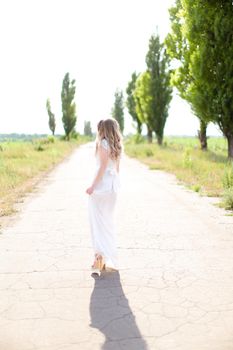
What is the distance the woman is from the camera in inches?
223

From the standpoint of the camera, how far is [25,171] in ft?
62.0

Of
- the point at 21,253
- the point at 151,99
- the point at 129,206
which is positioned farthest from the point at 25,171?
the point at 151,99

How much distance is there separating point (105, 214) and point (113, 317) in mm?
1727

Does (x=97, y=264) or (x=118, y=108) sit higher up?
(x=118, y=108)

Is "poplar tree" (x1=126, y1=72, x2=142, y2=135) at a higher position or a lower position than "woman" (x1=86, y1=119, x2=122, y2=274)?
higher

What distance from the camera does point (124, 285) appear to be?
5.33m

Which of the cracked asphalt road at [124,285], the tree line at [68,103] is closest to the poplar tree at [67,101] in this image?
the tree line at [68,103]

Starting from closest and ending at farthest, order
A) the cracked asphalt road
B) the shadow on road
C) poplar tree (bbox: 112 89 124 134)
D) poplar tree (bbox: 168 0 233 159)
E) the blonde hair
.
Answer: the shadow on road, the cracked asphalt road, the blonde hair, poplar tree (bbox: 168 0 233 159), poplar tree (bbox: 112 89 124 134)

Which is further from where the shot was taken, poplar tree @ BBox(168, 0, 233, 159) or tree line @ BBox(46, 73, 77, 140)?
tree line @ BBox(46, 73, 77, 140)

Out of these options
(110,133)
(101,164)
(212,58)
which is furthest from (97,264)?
(212,58)

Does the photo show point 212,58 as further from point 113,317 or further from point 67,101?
point 67,101

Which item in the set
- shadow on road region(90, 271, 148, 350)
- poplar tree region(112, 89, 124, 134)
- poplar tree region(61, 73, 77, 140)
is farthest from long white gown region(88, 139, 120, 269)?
poplar tree region(112, 89, 124, 134)

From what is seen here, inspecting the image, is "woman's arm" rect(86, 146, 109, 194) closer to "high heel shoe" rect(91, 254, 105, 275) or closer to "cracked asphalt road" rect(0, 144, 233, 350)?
"high heel shoe" rect(91, 254, 105, 275)

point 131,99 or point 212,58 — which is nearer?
point 212,58
